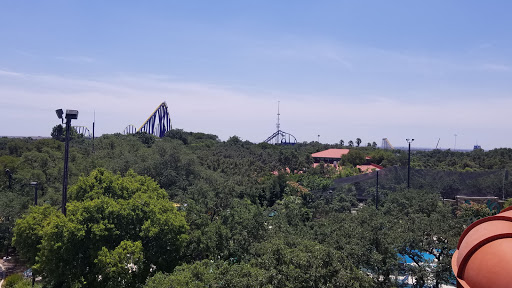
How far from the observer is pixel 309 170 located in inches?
1859

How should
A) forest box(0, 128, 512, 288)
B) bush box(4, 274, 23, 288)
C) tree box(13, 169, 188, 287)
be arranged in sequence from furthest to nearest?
1. bush box(4, 274, 23, 288)
2. tree box(13, 169, 188, 287)
3. forest box(0, 128, 512, 288)

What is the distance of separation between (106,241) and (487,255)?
12.5 meters

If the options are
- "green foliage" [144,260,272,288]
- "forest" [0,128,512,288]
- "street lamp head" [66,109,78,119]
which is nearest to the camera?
"green foliage" [144,260,272,288]

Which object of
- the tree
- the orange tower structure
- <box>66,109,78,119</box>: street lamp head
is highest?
<box>66,109,78,119</box>: street lamp head

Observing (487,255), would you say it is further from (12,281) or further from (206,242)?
(12,281)

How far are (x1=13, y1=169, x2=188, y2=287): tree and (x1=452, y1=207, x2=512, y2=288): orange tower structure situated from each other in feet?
32.7

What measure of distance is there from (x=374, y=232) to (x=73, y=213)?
11919 millimetres

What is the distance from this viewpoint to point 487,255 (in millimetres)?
8297

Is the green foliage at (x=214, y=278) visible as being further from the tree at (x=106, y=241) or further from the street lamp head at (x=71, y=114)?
the street lamp head at (x=71, y=114)

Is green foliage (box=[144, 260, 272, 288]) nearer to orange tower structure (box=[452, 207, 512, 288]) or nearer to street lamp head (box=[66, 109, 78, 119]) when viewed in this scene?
orange tower structure (box=[452, 207, 512, 288])

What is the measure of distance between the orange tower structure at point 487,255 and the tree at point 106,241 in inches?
392

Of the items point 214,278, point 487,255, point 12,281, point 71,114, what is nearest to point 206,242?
point 214,278

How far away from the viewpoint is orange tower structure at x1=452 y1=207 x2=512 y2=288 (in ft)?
25.7

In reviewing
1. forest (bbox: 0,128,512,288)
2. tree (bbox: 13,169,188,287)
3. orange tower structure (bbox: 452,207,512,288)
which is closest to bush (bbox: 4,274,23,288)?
forest (bbox: 0,128,512,288)
